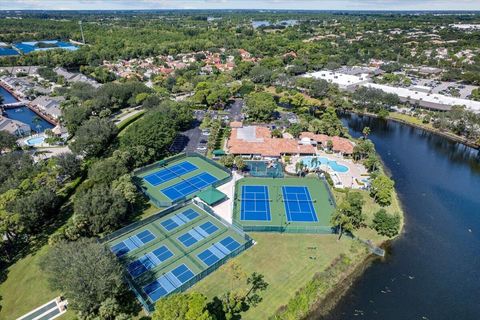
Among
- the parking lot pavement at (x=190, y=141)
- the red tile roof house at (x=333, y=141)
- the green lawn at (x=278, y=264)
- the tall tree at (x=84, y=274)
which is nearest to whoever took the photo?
the tall tree at (x=84, y=274)

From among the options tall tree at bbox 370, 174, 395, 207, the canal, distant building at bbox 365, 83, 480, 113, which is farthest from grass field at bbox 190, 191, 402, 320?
the canal

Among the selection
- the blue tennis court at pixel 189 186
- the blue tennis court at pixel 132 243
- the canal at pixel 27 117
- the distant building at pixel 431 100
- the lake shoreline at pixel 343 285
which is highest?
the distant building at pixel 431 100

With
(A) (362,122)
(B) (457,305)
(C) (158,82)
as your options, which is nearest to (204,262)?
(B) (457,305)

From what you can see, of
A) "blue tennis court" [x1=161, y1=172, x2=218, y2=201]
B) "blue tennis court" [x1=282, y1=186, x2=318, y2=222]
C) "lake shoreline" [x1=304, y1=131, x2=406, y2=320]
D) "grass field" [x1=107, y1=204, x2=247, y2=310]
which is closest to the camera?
"lake shoreline" [x1=304, y1=131, x2=406, y2=320]

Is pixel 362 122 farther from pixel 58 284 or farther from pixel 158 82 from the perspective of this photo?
pixel 58 284

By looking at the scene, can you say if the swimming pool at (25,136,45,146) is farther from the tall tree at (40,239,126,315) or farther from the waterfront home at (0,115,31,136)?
the tall tree at (40,239,126,315)

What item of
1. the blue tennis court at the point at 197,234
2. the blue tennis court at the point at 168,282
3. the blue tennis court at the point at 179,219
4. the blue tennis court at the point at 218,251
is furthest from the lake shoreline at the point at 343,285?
the blue tennis court at the point at 179,219

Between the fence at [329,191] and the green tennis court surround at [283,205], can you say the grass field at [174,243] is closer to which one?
the green tennis court surround at [283,205]

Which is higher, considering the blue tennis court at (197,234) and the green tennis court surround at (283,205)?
the blue tennis court at (197,234)
